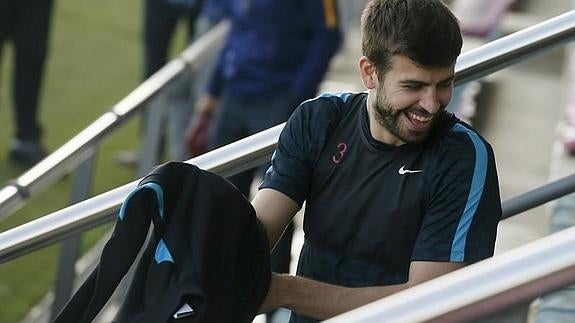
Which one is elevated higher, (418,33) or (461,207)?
(418,33)

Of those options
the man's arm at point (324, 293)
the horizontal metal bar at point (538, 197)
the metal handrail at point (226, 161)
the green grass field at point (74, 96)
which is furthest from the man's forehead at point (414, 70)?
the green grass field at point (74, 96)

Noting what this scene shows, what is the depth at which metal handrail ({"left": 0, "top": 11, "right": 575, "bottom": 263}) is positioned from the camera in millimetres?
3037

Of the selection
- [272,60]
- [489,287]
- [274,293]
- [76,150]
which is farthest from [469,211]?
[272,60]

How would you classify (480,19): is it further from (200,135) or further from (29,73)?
(29,73)

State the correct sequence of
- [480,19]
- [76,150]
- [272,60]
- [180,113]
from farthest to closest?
[480,19], [180,113], [272,60], [76,150]

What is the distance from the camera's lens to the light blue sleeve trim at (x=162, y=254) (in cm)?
248

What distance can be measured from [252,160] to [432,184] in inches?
27.3

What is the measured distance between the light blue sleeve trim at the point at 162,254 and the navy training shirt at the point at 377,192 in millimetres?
359

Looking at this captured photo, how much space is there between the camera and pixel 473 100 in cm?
577

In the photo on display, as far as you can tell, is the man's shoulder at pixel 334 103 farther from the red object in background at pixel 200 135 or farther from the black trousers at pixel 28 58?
the black trousers at pixel 28 58

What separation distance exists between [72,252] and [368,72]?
1.43 m

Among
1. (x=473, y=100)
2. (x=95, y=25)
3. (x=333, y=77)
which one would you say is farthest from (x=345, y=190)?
(x=95, y=25)

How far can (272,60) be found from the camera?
16.2ft

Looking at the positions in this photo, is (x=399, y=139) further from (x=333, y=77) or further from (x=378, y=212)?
(x=333, y=77)
